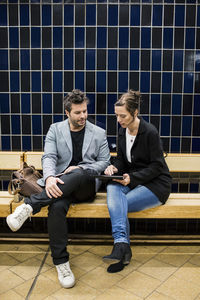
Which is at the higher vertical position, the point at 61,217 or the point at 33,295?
the point at 61,217

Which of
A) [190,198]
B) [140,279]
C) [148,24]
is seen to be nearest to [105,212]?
[140,279]

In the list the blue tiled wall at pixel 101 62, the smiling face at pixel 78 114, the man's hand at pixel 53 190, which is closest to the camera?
the man's hand at pixel 53 190

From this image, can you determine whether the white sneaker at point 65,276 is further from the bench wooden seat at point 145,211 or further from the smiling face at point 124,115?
the smiling face at point 124,115

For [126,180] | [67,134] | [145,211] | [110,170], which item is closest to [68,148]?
[67,134]

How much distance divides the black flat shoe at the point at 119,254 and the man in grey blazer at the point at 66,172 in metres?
0.31

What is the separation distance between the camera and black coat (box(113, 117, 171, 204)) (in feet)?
8.59

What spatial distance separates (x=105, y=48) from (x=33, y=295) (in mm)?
2273

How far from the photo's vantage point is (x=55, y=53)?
333 centimetres

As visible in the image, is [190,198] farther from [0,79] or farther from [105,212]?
[0,79]

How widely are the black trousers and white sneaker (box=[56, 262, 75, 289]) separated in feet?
0.14

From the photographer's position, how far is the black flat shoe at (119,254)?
2312 mm

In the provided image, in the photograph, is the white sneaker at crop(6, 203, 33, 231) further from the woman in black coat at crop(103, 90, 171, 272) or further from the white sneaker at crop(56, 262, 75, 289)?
the woman in black coat at crop(103, 90, 171, 272)

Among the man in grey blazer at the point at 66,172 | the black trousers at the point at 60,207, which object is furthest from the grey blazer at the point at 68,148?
the black trousers at the point at 60,207

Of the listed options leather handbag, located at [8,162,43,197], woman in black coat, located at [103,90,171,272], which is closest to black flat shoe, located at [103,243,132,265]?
woman in black coat, located at [103,90,171,272]
